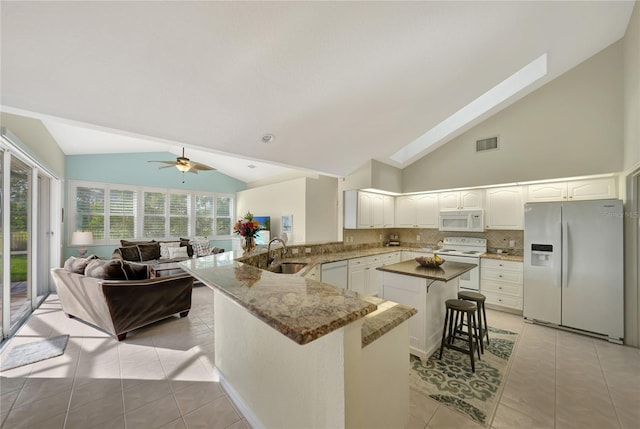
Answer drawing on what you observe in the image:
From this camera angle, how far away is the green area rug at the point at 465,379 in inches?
73.4

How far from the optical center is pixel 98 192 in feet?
19.1

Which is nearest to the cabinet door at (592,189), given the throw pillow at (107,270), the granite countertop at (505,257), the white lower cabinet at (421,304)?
the granite countertop at (505,257)

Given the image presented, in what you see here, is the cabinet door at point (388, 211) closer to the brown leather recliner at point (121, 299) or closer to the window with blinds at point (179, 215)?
the brown leather recliner at point (121, 299)

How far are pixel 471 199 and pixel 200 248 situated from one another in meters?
6.33

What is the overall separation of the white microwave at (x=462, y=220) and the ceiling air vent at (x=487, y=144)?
3.63 feet

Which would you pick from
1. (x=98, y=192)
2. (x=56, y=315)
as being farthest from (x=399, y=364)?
(x=98, y=192)

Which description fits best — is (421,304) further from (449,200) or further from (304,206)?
(304,206)

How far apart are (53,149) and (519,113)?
818 centimetres

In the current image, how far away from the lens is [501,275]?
12.7ft

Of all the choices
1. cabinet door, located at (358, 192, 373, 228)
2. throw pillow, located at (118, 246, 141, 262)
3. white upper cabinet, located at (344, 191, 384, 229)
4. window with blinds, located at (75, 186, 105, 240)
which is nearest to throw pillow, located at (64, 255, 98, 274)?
throw pillow, located at (118, 246, 141, 262)

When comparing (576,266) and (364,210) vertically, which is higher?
(364,210)

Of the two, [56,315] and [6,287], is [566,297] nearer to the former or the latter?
[6,287]

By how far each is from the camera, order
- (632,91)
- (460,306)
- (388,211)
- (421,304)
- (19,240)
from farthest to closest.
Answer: (388,211) → (19,240) → (632,91) → (421,304) → (460,306)

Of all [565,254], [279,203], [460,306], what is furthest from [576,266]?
[279,203]
